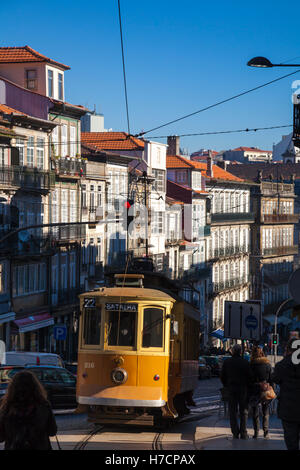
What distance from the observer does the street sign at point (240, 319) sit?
25047 mm

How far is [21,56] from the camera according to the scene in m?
47.5

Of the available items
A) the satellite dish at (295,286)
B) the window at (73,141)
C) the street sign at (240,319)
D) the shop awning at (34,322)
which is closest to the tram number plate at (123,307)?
the satellite dish at (295,286)

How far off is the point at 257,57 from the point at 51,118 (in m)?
30.1

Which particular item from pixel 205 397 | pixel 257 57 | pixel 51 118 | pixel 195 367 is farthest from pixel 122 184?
pixel 257 57

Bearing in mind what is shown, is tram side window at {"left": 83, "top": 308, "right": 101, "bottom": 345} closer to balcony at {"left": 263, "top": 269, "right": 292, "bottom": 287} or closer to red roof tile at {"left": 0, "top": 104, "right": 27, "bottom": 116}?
red roof tile at {"left": 0, "top": 104, "right": 27, "bottom": 116}

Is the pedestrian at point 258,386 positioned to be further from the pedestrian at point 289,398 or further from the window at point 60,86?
the window at point 60,86

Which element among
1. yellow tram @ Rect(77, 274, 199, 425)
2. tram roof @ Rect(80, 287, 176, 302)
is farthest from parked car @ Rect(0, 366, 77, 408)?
tram roof @ Rect(80, 287, 176, 302)

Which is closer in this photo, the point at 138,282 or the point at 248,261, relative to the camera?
the point at 138,282

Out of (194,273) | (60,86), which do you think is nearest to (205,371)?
(60,86)

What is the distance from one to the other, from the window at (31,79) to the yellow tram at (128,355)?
30474 millimetres

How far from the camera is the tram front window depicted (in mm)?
17500

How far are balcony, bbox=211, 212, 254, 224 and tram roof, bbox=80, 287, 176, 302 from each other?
57.4 metres

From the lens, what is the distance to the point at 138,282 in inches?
738

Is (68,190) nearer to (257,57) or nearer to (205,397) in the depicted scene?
(205,397)
